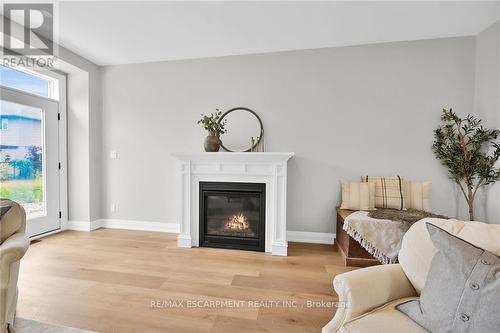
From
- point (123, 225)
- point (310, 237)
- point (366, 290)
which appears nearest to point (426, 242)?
point (366, 290)

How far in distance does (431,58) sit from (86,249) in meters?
4.92

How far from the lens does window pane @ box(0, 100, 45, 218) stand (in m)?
2.78

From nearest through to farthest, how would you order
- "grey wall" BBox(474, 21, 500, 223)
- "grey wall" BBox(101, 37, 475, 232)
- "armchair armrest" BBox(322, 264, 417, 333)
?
"armchair armrest" BBox(322, 264, 417, 333)
"grey wall" BBox(474, 21, 500, 223)
"grey wall" BBox(101, 37, 475, 232)

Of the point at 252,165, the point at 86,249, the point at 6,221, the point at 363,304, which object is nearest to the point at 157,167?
the point at 86,249

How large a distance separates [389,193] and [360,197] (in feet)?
1.19

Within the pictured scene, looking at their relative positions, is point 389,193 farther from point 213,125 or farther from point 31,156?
point 31,156

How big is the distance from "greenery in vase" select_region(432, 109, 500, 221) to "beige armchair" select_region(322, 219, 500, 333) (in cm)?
205

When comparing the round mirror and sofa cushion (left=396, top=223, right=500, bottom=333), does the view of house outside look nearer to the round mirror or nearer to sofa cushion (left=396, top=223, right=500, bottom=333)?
the round mirror

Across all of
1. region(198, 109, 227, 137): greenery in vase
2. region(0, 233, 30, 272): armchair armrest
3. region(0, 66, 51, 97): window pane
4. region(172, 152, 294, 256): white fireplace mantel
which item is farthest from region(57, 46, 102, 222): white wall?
region(0, 233, 30, 272): armchair armrest

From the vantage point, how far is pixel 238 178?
287cm

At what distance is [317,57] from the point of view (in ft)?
9.93

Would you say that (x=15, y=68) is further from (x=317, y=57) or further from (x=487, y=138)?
(x=487, y=138)

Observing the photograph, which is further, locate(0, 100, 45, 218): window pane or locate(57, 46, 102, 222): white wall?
locate(57, 46, 102, 222): white wall
